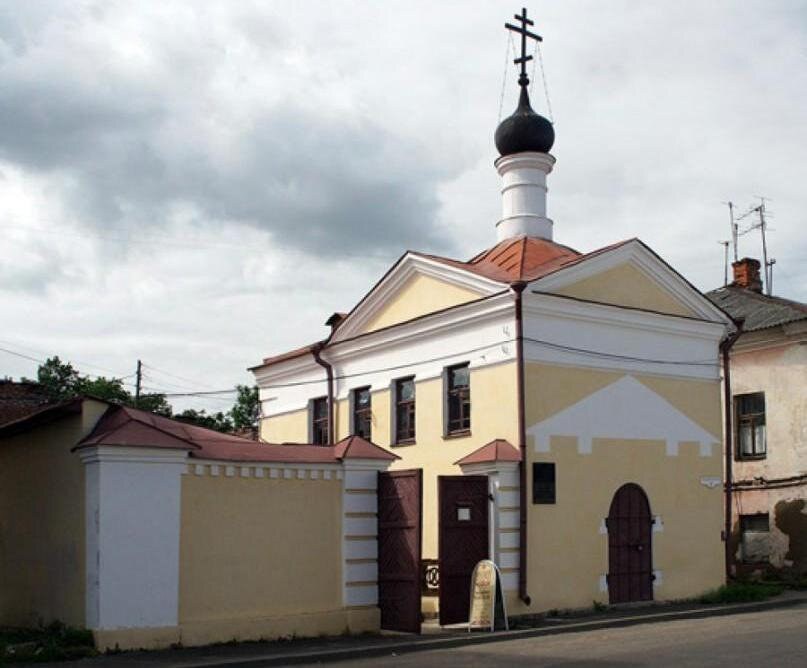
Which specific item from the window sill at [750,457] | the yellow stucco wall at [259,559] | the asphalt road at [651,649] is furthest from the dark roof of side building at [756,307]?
the yellow stucco wall at [259,559]

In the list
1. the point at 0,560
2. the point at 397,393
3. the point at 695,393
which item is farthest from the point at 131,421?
the point at 695,393

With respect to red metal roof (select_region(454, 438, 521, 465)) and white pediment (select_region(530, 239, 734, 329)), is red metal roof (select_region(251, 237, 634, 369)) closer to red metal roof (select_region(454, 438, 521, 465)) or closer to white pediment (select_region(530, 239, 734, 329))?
white pediment (select_region(530, 239, 734, 329))

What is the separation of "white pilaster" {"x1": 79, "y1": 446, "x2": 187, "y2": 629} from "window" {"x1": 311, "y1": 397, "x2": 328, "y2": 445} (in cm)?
1009

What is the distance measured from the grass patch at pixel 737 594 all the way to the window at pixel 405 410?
591cm

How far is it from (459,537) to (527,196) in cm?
865

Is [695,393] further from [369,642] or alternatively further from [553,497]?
[369,642]

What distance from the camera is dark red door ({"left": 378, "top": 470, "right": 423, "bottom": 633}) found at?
13.9 m

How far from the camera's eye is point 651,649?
1178 centimetres

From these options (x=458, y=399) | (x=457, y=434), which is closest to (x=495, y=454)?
(x=457, y=434)

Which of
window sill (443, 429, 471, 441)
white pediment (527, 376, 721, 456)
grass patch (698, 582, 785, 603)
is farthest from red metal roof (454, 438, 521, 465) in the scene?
grass patch (698, 582, 785, 603)

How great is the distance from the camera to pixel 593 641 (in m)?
13.1

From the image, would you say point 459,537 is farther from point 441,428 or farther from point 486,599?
point 441,428

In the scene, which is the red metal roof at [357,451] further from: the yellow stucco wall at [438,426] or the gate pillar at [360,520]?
the yellow stucco wall at [438,426]

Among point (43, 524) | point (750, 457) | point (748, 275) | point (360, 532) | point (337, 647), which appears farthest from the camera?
point (748, 275)
